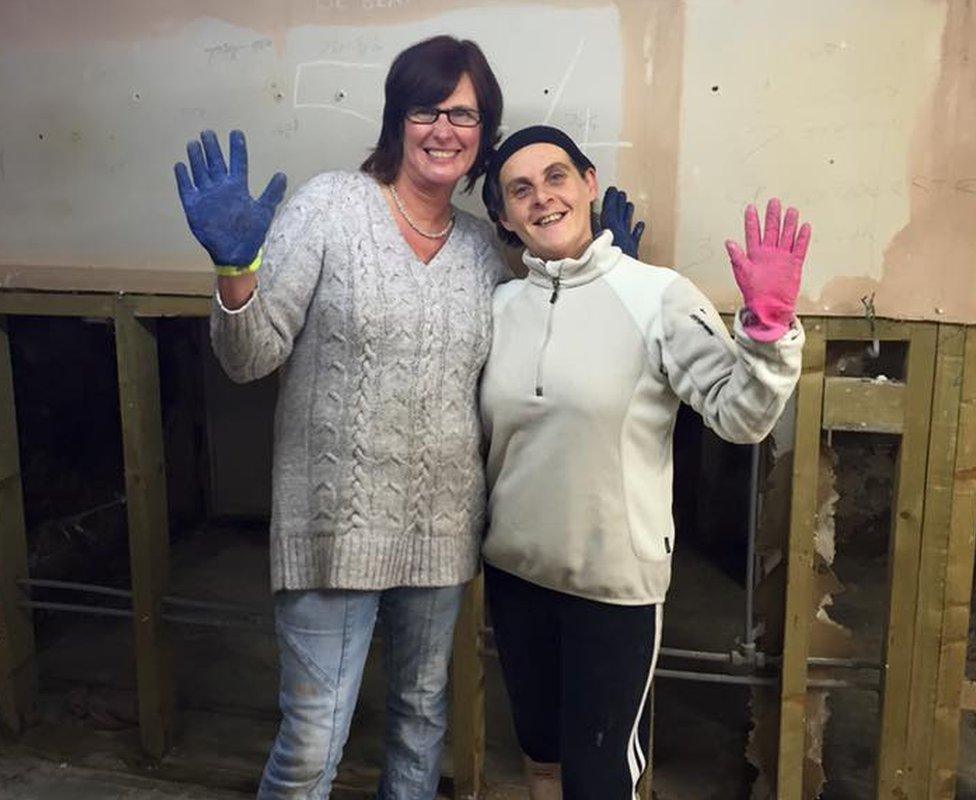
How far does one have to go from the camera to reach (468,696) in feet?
7.54

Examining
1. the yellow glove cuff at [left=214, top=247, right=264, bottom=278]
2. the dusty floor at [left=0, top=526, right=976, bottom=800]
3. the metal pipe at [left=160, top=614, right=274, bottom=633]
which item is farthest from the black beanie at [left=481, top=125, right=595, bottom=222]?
the dusty floor at [left=0, top=526, right=976, bottom=800]

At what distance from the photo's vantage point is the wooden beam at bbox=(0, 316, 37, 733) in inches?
100

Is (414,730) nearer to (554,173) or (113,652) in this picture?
(554,173)

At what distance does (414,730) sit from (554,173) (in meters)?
1.05

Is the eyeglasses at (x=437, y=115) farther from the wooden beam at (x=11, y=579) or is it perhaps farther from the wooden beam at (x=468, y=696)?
the wooden beam at (x=11, y=579)

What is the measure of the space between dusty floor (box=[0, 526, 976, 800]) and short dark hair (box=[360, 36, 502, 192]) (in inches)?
62.3

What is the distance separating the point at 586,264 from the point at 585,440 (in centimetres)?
30

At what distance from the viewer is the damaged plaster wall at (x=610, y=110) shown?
189 cm

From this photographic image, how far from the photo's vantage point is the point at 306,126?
214cm

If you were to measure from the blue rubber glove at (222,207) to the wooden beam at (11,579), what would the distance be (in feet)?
4.55

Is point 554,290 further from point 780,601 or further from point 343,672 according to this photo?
point 780,601

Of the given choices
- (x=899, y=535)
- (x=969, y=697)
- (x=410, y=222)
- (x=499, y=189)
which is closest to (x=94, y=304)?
(x=410, y=222)

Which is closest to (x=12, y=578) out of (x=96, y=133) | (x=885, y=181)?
(x=96, y=133)

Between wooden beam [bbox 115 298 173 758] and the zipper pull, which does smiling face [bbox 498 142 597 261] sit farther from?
wooden beam [bbox 115 298 173 758]
